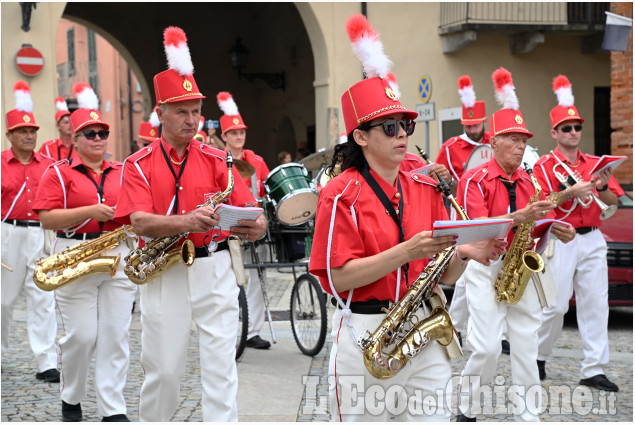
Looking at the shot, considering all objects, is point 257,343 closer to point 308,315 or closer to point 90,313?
point 308,315

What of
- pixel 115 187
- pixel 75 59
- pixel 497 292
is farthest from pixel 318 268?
pixel 75 59

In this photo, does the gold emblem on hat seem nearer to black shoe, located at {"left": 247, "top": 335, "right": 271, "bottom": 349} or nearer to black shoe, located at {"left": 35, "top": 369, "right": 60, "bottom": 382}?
black shoe, located at {"left": 35, "top": 369, "right": 60, "bottom": 382}

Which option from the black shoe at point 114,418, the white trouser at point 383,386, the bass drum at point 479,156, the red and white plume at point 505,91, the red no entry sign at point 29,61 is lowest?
the black shoe at point 114,418

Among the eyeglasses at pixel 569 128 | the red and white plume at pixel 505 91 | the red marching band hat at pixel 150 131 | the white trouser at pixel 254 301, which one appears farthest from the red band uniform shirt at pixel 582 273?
the red marching band hat at pixel 150 131

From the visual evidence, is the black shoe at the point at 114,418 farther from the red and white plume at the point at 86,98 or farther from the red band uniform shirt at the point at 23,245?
the red and white plume at the point at 86,98

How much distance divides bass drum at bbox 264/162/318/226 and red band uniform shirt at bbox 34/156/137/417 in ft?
5.92

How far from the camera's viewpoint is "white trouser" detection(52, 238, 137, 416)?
246 inches

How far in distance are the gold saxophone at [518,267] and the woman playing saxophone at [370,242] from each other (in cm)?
189

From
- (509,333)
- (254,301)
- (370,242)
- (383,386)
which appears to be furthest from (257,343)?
(370,242)

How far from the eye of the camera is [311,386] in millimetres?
7309

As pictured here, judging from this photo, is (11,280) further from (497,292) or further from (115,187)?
(497,292)

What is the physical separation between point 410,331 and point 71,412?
337 cm

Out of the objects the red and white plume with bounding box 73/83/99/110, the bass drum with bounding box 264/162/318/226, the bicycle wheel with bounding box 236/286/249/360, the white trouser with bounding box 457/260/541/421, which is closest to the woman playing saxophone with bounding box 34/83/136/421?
the red and white plume with bounding box 73/83/99/110

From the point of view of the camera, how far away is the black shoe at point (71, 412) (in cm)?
631
